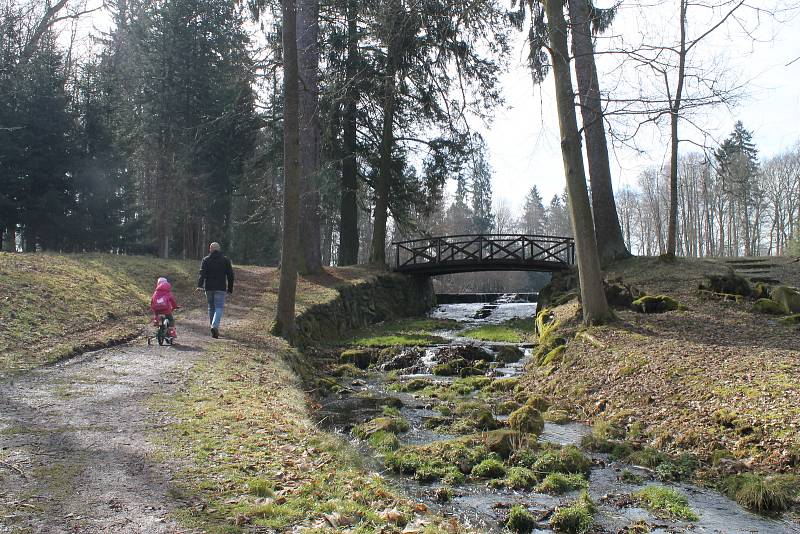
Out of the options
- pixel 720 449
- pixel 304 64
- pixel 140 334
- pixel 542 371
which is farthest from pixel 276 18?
pixel 720 449

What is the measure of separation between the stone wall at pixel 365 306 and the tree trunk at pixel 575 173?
6406mm

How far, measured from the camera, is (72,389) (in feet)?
22.8

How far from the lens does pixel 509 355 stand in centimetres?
1315

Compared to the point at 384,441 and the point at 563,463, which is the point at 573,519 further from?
the point at 384,441

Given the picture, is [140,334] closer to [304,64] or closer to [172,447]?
[172,447]

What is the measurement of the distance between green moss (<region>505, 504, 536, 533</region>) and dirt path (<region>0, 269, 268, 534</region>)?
2541mm

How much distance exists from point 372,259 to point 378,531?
67.4ft

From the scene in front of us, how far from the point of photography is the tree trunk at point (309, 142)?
1753cm

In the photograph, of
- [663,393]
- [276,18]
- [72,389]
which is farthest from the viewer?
[276,18]

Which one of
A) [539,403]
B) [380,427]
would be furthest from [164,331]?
[539,403]

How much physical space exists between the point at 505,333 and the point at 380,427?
10.5m

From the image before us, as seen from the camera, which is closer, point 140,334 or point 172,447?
point 172,447

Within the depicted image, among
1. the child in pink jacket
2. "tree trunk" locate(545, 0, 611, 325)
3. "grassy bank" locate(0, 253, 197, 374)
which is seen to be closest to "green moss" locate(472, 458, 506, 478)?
"tree trunk" locate(545, 0, 611, 325)

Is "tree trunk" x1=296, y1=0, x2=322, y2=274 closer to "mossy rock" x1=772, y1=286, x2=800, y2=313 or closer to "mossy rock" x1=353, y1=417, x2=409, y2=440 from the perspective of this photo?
"mossy rock" x1=353, y1=417, x2=409, y2=440
